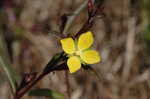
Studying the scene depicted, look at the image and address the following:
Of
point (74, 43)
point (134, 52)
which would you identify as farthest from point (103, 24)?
point (74, 43)

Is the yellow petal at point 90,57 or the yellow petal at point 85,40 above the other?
the yellow petal at point 85,40

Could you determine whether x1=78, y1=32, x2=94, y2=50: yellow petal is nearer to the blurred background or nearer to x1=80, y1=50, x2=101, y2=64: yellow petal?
x1=80, y1=50, x2=101, y2=64: yellow petal

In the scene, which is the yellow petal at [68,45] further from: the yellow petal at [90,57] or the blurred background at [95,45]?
the blurred background at [95,45]

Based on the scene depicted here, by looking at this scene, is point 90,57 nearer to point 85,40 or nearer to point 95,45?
point 85,40

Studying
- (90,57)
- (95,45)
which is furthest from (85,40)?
(95,45)

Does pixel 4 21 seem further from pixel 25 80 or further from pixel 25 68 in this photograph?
pixel 25 80

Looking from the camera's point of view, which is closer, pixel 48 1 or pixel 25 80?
pixel 25 80

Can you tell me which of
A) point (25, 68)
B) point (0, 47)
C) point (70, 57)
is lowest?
point (25, 68)

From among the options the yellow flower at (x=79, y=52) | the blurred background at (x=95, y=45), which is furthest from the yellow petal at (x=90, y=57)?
the blurred background at (x=95, y=45)
